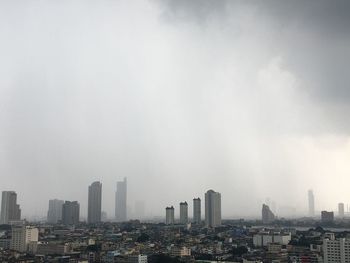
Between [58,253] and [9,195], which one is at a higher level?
[9,195]

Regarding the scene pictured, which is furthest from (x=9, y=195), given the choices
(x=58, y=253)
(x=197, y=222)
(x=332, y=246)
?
(x=332, y=246)

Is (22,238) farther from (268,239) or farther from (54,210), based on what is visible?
(54,210)

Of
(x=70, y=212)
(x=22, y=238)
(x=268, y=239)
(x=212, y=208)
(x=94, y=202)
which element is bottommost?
(x=268, y=239)

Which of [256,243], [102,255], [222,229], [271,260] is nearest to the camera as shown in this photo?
[271,260]

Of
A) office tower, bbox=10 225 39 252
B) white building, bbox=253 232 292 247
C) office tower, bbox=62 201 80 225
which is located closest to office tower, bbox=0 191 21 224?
office tower, bbox=62 201 80 225

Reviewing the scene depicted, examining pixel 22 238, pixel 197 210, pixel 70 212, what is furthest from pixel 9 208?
pixel 22 238

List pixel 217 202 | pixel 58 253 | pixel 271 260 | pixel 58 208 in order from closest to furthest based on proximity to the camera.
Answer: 1. pixel 271 260
2. pixel 58 253
3. pixel 217 202
4. pixel 58 208

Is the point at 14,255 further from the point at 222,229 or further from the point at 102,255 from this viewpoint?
the point at 222,229
